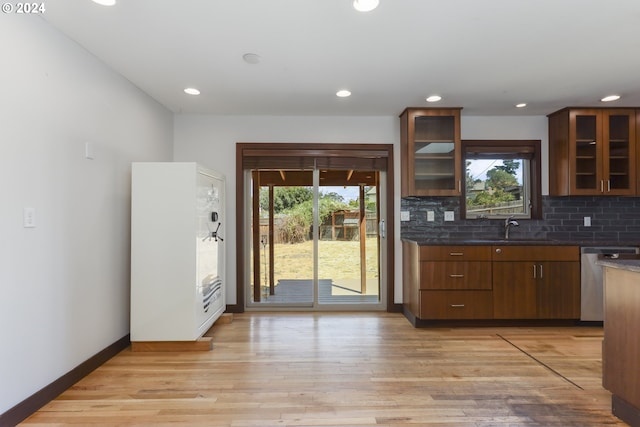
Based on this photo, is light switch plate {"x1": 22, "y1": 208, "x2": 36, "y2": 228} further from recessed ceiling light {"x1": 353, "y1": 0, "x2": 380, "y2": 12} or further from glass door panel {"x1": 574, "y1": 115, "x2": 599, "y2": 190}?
glass door panel {"x1": 574, "y1": 115, "x2": 599, "y2": 190}

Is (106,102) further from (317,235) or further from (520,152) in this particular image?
(520,152)

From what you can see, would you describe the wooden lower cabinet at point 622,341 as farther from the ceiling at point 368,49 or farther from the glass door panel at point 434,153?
the glass door panel at point 434,153

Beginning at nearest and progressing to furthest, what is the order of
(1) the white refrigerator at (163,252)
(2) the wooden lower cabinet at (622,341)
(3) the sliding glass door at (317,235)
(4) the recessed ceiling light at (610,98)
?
(2) the wooden lower cabinet at (622,341) → (1) the white refrigerator at (163,252) → (4) the recessed ceiling light at (610,98) → (3) the sliding glass door at (317,235)

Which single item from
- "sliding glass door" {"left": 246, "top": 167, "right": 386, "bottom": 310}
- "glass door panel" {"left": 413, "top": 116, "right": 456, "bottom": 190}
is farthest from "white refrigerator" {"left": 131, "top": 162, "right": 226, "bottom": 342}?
"glass door panel" {"left": 413, "top": 116, "right": 456, "bottom": 190}

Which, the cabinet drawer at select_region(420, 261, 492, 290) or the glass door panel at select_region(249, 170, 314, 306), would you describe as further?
the glass door panel at select_region(249, 170, 314, 306)

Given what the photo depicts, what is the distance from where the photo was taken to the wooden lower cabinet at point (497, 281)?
3396mm

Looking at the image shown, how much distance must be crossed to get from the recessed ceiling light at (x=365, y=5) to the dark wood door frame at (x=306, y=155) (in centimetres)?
210

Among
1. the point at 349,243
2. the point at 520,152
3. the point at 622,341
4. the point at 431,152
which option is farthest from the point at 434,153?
the point at 622,341

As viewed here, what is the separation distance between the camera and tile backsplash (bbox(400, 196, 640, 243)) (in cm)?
397

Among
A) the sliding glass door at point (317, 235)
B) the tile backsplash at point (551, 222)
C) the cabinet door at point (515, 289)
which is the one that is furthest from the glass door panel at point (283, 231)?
the cabinet door at point (515, 289)

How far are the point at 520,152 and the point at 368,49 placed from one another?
8.75 ft

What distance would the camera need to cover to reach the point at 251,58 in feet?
8.36

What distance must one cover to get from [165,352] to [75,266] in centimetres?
→ 104

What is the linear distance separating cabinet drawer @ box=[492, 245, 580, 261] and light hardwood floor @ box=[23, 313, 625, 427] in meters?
0.73
